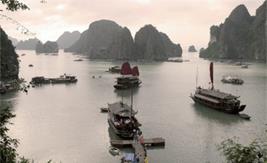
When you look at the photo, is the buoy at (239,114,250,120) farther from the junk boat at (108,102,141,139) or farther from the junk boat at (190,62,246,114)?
the junk boat at (108,102,141,139)

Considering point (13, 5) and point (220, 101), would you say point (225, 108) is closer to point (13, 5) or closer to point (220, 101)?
point (220, 101)

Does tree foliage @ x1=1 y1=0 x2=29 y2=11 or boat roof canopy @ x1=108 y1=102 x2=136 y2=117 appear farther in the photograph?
boat roof canopy @ x1=108 y1=102 x2=136 y2=117

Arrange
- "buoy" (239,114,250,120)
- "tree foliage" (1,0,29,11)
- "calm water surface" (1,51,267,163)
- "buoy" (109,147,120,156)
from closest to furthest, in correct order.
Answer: "tree foliage" (1,0,29,11) → "buoy" (109,147,120,156) → "calm water surface" (1,51,267,163) → "buoy" (239,114,250,120)

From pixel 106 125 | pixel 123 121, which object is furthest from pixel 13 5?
pixel 106 125

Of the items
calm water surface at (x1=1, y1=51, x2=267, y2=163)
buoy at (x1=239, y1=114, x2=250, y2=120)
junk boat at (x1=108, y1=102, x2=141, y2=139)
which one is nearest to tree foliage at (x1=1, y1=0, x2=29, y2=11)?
calm water surface at (x1=1, y1=51, x2=267, y2=163)

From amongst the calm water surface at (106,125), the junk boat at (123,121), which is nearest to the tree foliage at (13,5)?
the calm water surface at (106,125)

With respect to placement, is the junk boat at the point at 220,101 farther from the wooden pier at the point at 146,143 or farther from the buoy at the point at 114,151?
the buoy at the point at 114,151

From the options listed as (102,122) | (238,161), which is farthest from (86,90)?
(238,161)

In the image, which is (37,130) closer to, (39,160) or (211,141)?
(39,160)
